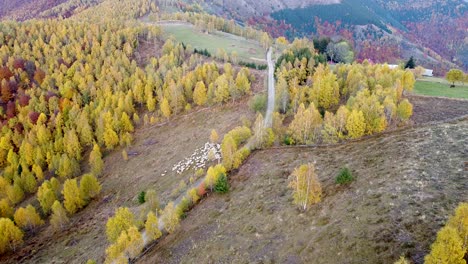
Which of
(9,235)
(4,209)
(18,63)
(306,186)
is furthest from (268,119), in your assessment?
(18,63)

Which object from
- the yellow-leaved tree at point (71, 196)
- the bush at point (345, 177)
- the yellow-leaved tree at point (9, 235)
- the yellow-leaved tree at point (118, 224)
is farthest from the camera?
the yellow-leaved tree at point (71, 196)

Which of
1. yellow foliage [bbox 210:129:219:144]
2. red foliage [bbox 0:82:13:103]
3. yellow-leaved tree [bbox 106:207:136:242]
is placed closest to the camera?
yellow-leaved tree [bbox 106:207:136:242]

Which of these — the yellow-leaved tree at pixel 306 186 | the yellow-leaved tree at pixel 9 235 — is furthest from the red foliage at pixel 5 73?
the yellow-leaved tree at pixel 306 186

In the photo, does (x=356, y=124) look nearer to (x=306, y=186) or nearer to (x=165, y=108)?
(x=306, y=186)

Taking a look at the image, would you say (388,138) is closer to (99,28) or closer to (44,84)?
(44,84)

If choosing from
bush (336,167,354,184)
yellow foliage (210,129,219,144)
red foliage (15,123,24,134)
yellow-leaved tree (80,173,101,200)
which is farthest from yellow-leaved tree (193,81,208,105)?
bush (336,167,354,184)

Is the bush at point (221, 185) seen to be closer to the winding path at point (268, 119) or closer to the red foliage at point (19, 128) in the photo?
the winding path at point (268, 119)

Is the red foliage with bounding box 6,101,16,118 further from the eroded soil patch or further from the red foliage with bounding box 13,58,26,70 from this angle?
the eroded soil patch

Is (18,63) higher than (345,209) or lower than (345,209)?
higher
